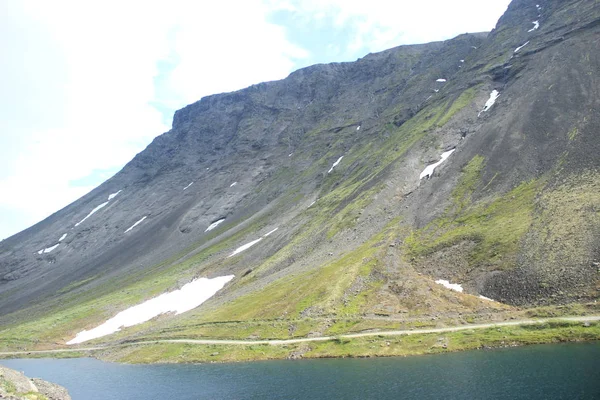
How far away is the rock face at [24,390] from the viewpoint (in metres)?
41.1

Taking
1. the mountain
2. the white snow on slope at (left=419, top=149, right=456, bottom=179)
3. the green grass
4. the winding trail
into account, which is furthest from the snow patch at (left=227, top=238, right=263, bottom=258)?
the green grass

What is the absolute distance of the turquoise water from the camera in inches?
1570

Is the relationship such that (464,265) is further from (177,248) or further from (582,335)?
(177,248)

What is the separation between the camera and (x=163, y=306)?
117 meters

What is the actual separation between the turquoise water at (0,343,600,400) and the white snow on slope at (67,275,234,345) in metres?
40.4

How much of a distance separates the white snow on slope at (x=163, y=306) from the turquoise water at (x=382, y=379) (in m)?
40.4

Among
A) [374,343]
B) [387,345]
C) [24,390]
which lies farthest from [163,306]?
[387,345]

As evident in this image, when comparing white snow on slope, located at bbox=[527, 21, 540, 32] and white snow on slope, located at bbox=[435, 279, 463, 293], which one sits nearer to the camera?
white snow on slope, located at bbox=[435, 279, 463, 293]

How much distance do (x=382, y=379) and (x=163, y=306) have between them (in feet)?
276

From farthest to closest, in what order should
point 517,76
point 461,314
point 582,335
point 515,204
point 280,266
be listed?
point 517,76 → point 280,266 → point 515,204 → point 461,314 → point 582,335

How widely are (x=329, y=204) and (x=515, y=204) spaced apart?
6531cm

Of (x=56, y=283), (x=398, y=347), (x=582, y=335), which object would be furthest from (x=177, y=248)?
(x=582, y=335)

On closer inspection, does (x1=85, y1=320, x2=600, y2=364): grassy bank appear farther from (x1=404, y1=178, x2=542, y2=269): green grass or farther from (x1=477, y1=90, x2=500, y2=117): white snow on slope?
(x1=477, y1=90, x2=500, y2=117): white snow on slope

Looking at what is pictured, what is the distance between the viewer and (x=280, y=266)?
11194 cm
